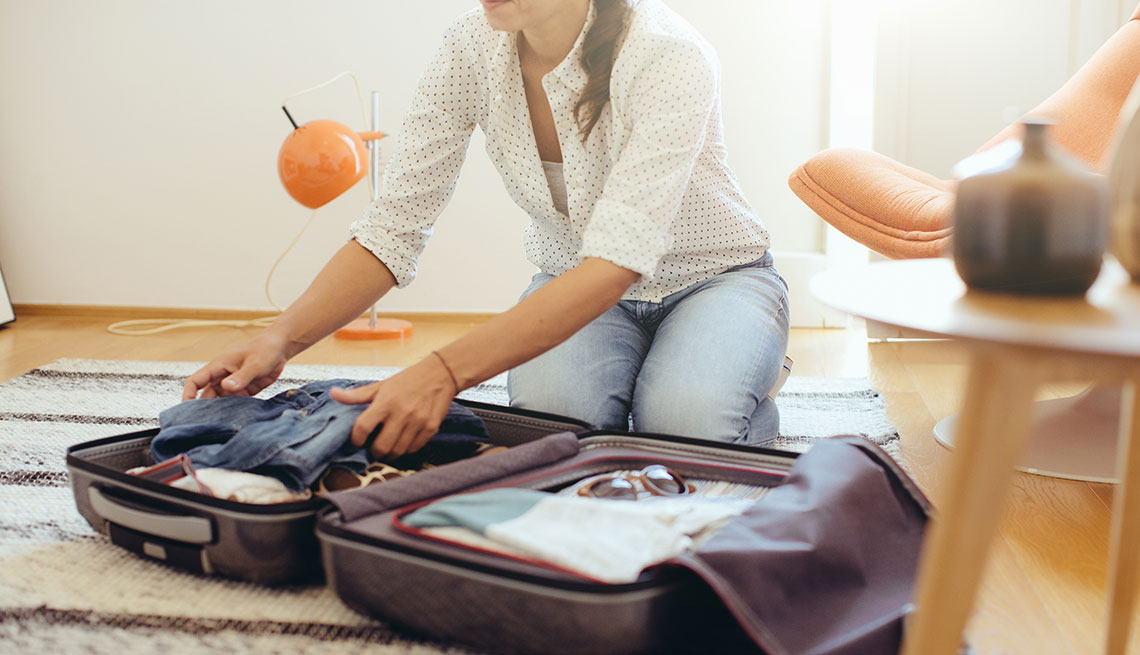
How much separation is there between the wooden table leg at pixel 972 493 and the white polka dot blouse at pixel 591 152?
59 cm

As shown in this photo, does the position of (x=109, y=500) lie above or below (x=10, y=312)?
above

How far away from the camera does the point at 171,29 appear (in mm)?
2650

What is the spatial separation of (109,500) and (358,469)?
244mm

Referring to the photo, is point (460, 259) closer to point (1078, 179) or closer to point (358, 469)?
point (358, 469)

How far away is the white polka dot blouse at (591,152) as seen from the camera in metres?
1.12

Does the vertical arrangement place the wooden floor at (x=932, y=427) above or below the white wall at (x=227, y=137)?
→ below

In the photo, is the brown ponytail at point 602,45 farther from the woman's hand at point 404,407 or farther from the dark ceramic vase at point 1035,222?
the dark ceramic vase at point 1035,222

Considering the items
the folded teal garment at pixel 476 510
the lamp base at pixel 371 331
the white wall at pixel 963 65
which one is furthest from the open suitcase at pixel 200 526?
the white wall at pixel 963 65

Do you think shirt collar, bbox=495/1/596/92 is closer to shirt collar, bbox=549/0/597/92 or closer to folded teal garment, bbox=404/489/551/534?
shirt collar, bbox=549/0/597/92

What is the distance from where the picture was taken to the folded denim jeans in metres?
0.97

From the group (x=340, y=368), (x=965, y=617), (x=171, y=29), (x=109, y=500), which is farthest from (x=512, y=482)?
(x=171, y=29)

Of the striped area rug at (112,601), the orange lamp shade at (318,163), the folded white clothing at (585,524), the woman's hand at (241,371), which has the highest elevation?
the orange lamp shade at (318,163)

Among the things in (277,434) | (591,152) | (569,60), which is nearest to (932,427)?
(591,152)

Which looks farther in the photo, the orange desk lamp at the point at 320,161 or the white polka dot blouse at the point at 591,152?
the orange desk lamp at the point at 320,161
